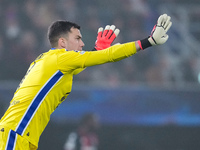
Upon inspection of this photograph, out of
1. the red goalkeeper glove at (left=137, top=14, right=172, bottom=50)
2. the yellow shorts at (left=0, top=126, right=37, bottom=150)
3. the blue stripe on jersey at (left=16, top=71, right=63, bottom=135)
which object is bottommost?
the yellow shorts at (left=0, top=126, right=37, bottom=150)

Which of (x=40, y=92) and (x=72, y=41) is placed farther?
(x=72, y=41)

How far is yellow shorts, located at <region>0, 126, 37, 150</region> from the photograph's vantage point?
386 cm

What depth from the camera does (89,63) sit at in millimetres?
3756

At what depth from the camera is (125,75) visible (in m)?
8.84

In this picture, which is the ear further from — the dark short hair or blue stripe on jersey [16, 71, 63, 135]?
blue stripe on jersey [16, 71, 63, 135]

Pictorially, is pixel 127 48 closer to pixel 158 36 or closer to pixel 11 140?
pixel 158 36

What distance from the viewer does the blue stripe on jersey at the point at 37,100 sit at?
3.92m

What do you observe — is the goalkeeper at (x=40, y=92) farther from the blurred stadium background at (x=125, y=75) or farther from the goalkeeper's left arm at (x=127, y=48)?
the blurred stadium background at (x=125, y=75)

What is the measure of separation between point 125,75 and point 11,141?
→ 5.18 meters

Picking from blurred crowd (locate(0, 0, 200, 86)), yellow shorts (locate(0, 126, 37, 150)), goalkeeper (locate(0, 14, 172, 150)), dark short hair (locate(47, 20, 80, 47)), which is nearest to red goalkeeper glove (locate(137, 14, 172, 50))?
goalkeeper (locate(0, 14, 172, 150))

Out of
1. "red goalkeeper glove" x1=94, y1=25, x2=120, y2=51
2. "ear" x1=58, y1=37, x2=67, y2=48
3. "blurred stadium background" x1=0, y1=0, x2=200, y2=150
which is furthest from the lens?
"blurred stadium background" x1=0, y1=0, x2=200, y2=150

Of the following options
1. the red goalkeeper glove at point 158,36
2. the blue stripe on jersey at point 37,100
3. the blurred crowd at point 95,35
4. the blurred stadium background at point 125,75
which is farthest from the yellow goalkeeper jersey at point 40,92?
the blurred crowd at point 95,35

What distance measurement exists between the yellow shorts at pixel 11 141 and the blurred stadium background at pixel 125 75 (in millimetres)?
4170

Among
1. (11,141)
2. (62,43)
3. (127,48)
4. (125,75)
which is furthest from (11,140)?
(125,75)
